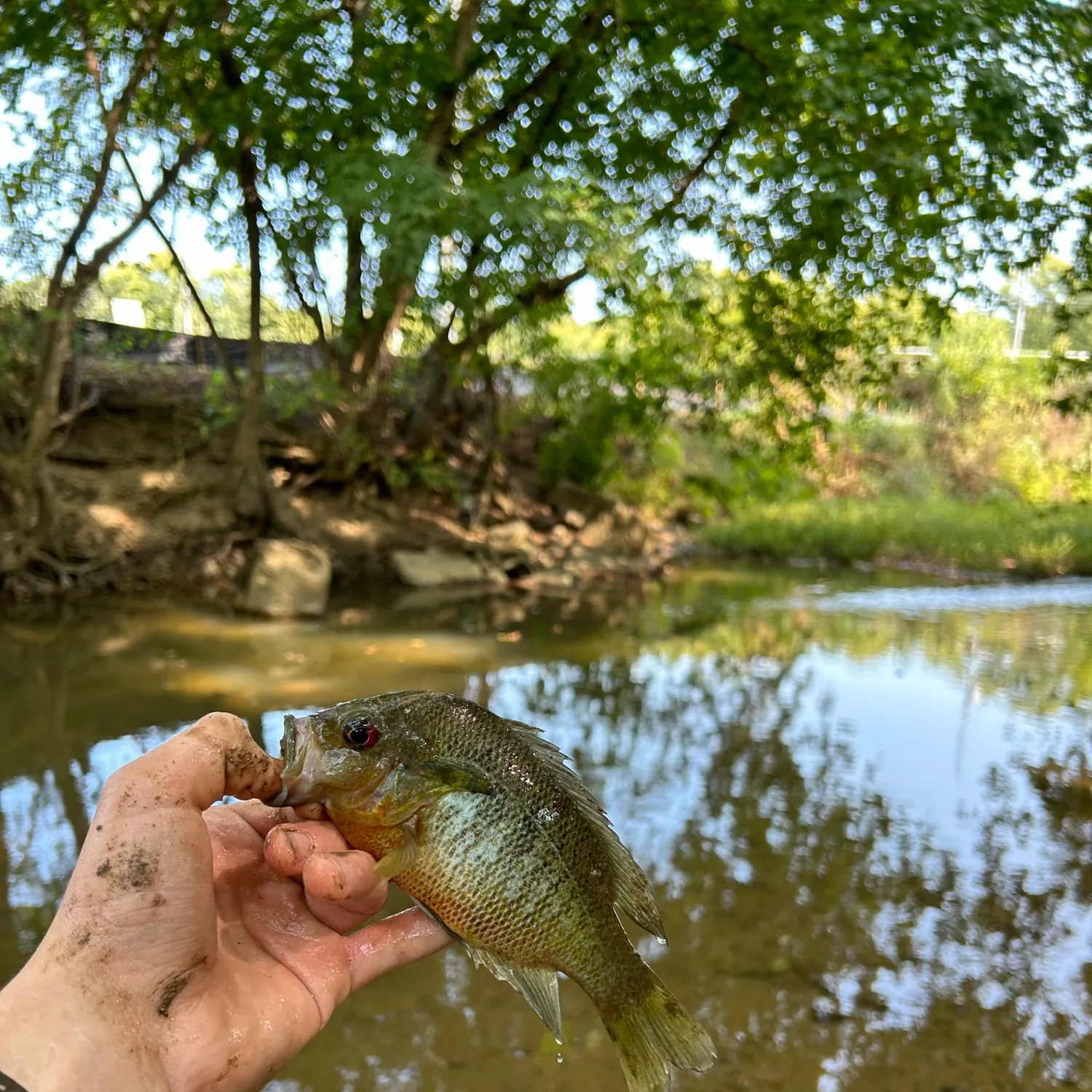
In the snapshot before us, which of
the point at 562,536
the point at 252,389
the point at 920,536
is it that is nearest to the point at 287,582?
the point at 252,389

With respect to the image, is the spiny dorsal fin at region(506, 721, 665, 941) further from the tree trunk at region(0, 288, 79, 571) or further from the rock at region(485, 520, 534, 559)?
the rock at region(485, 520, 534, 559)

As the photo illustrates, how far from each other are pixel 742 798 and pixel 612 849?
4.10m

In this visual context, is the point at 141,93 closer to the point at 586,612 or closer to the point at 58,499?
the point at 58,499

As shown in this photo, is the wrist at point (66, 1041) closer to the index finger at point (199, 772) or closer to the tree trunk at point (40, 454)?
the index finger at point (199, 772)

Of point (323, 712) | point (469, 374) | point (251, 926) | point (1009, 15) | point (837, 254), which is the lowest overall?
point (251, 926)

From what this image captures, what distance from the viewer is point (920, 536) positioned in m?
16.5

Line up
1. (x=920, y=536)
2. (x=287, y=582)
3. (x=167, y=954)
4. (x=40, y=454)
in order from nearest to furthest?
(x=167, y=954)
(x=40, y=454)
(x=287, y=582)
(x=920, y=536)

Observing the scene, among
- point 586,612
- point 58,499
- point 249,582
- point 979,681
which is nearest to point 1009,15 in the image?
point 979,681

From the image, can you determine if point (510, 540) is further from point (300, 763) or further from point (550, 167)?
point (300, 763)

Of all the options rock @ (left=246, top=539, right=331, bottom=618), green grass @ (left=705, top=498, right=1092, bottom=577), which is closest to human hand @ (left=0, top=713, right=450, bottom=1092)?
rock @ (left=246, top=539, right=331, bottom=618)

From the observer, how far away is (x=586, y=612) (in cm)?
1157

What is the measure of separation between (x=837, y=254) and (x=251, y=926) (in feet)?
26.4

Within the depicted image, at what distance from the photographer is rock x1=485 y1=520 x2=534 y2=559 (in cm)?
1420

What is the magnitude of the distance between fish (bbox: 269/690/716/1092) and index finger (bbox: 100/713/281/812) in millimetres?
75
